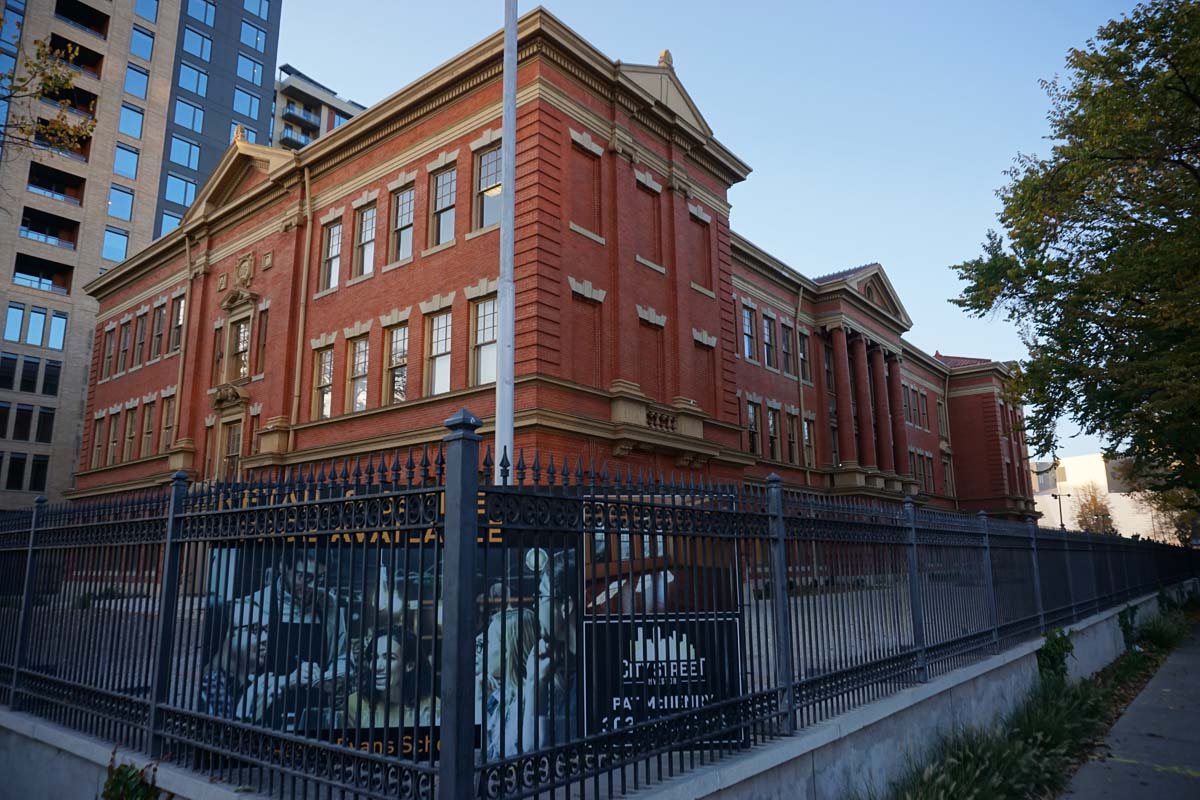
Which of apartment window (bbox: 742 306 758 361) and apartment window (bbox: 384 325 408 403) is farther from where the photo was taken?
apartment window (bbox: 742 306 758 361)

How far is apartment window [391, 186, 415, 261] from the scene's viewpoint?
885 inches

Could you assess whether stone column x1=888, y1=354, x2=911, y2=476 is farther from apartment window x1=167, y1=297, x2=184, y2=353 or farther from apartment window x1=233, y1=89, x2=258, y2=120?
apartment window x1=233, y1=89, x2=258, y2=120

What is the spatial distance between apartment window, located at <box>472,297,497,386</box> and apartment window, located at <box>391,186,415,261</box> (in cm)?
400

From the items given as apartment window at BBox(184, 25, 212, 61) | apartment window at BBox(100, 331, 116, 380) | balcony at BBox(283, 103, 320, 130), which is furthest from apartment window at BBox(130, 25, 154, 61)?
apartment window at BBox(100, 331, 116, 380)

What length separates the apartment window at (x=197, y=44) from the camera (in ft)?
179

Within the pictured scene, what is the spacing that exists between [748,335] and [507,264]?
2380cm

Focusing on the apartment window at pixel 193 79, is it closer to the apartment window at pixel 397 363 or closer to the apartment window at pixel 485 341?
the apartment window at pixel 397 363

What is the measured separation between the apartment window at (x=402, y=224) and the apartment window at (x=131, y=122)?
37.7 metres

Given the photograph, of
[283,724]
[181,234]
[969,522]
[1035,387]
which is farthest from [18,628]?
[181,234]

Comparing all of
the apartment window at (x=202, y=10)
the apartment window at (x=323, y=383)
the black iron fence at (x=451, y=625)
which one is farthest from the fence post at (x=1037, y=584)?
the apartment window at (x=202, y=10)

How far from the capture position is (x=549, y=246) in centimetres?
1873

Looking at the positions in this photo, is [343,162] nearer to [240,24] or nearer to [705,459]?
[705,459]

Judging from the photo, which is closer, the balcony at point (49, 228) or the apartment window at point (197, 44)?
the balcony at point (49, 228)

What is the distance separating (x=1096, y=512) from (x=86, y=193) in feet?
348
